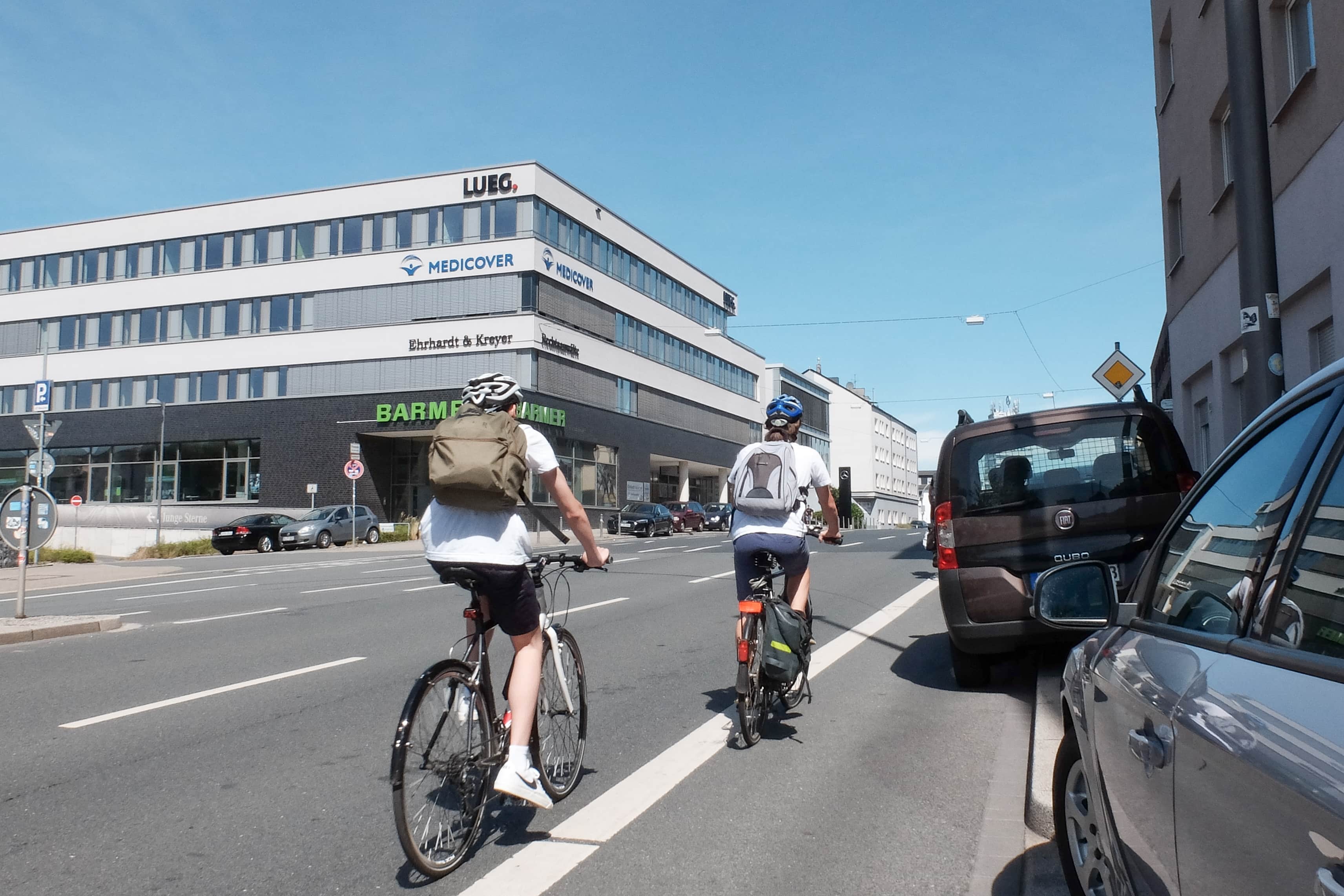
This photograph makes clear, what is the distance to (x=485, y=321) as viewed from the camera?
141ft

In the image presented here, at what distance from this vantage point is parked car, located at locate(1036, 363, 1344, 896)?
144cm

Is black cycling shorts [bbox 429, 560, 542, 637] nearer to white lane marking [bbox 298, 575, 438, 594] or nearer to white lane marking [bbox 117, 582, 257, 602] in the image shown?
white lane marking [bbox 298, 575, 438, 594]

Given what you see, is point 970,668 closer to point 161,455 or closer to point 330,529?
point 330,529

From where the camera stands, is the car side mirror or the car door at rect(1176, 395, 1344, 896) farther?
the car side mirror

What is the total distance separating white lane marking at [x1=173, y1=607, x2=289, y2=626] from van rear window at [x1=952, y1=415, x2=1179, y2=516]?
327 inches

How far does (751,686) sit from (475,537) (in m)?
2.17

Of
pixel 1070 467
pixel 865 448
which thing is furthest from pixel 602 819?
pixel 865 448

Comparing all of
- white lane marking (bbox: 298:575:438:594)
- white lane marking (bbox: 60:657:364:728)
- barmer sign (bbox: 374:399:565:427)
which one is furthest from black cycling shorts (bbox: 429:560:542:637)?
barmer sign (bbox: 374:399:565:427)

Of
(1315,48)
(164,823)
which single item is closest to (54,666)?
(164,823)

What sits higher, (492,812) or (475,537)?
(475,537)

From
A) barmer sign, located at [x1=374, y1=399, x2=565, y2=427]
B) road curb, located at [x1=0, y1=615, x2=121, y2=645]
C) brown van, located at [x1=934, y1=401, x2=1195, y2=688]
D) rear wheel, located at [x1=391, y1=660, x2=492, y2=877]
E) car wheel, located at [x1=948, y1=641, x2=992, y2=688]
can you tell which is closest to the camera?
rear wheel, located at [x1=391, y1=660, x2=492, y2=877]

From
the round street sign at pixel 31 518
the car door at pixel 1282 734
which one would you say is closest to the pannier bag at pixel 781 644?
the car door at pixel 1282 734

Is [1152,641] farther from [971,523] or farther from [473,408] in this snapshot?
[971,523]

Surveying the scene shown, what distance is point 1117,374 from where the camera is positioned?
1495cm
